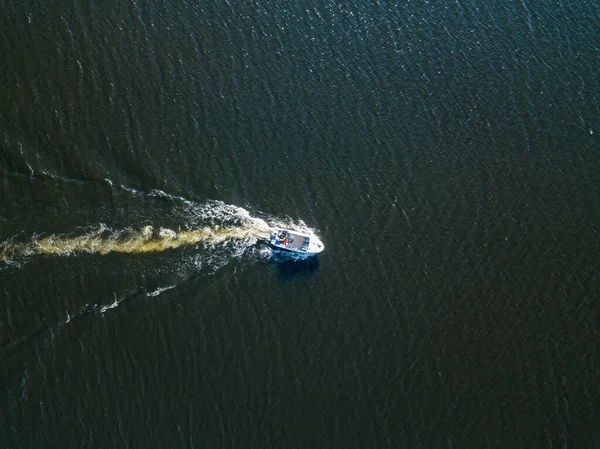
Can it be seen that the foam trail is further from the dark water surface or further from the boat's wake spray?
the dark water surface

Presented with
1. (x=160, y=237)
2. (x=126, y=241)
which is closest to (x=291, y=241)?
(x=160, y=237)

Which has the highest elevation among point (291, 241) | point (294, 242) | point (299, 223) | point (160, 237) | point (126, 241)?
point (126, 241)

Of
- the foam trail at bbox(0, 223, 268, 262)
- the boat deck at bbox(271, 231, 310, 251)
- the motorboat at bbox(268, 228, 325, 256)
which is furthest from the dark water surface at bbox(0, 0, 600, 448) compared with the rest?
the boat deck at bbox(271, 231, 310, 251)

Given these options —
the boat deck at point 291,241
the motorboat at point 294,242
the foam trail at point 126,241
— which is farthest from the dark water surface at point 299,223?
the boat deck at point 291,241

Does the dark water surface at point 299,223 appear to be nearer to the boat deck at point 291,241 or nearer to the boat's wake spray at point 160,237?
the boat's wake spray at point 160,237

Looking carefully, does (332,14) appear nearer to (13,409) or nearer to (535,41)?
(535,41)

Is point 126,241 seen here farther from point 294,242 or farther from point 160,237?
point 294,242

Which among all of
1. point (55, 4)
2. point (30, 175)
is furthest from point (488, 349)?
point (55, 4)
